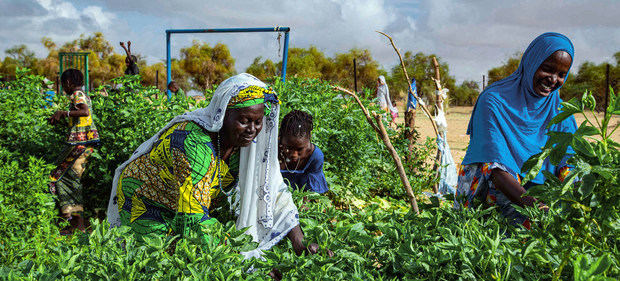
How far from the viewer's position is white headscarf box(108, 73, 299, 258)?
6.98 feet

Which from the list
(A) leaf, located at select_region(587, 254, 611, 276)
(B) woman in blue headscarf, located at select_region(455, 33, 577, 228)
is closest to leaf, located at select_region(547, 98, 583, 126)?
(A) leaf, located at select_region(587, 254, 611, 276)

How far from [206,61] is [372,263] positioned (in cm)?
4182

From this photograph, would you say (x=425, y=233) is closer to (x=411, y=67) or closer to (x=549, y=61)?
(x=549, y=61)

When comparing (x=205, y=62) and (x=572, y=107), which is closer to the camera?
(x=572, y=107)

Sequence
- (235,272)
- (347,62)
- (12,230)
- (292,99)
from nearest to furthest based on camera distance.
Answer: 1. (235,272)
2. (12,230)
3. (292,99)
4. (347,62)

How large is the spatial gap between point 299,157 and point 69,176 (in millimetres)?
2404

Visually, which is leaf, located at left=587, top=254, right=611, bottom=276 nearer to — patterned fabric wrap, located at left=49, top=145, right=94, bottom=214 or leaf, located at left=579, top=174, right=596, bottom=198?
Answer: leaf, located at left=579, top=174, right=596, bottom=198

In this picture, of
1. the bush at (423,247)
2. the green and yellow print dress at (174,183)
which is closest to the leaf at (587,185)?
the bush at (423,247)

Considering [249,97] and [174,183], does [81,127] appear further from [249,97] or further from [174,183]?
[249,97]

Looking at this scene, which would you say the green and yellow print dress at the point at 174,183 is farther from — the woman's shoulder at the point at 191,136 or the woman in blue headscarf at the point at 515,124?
the woman in blue headscarf at the point at 515,124

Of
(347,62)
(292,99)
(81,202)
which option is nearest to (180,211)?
(292,99)

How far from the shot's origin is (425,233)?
1.37 meters

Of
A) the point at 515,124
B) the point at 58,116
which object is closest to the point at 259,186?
the point at 515,124

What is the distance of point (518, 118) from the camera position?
237cm
